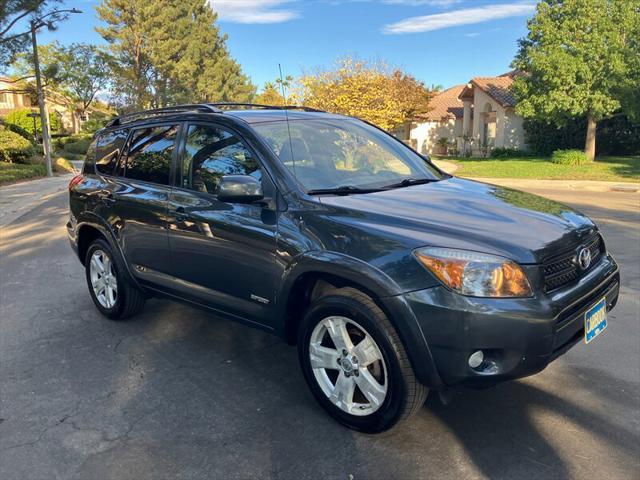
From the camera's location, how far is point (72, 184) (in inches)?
213

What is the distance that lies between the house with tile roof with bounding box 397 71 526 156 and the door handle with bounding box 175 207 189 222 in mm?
25822

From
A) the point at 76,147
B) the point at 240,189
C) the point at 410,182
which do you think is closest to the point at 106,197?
the point at 240,189

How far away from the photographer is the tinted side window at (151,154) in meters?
4.17

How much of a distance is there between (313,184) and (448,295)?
1.21 metres

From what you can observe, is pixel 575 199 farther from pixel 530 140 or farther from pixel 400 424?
pixel 530 140

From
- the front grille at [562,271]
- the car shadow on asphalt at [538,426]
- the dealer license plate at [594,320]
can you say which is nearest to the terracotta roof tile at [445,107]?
the car shadow on asphalt at [538,426]

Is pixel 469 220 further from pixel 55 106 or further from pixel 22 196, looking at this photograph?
pixel 55 106

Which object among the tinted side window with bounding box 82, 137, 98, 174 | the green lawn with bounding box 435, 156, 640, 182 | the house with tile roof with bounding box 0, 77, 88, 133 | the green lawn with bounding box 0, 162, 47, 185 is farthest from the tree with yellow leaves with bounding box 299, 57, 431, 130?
the house with tile roof with bounding box 0, 77, 88, 133

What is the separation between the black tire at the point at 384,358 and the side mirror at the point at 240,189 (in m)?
0.75

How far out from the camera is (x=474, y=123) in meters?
35.6

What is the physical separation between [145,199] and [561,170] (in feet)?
72.9

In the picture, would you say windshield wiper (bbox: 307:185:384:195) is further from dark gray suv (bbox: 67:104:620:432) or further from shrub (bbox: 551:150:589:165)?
shrub (bbox: 551:150:589:165)

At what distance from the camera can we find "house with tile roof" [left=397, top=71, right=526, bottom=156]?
107ft

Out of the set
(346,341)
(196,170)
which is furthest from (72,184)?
(346,341)
